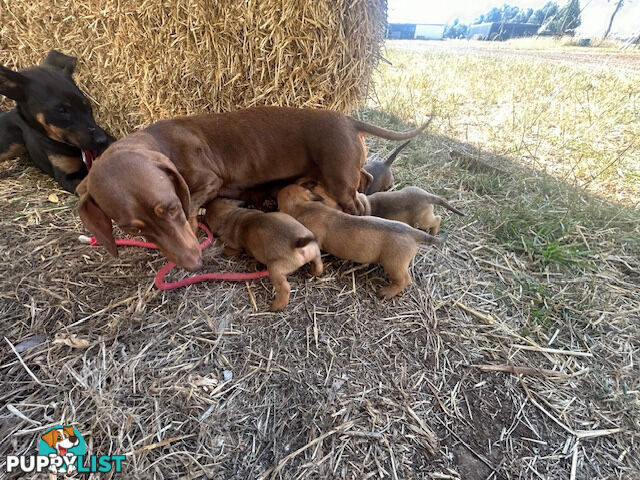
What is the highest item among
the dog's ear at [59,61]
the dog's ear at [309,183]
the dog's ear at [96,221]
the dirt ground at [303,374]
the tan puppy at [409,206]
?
the dog's ear at [59,61]

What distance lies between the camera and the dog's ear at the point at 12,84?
2629mm

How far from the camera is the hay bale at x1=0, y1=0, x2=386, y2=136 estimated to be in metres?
2.83

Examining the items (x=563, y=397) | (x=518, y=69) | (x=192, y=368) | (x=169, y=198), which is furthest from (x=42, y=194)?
(x=518, y=69)

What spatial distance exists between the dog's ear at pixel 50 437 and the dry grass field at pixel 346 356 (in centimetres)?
5

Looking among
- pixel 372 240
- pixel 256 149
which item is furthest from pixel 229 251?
pixel 372 240

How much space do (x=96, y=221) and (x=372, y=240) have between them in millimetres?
1624

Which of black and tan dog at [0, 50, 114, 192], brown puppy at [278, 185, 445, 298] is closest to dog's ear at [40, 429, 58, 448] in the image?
brown puppy at [278, 185, 445, 298]

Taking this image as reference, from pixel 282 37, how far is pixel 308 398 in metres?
2.71

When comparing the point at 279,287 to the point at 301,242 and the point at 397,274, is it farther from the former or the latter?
the point at 397,274

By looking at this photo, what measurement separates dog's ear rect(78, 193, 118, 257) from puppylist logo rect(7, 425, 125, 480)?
95cm

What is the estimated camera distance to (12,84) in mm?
2701

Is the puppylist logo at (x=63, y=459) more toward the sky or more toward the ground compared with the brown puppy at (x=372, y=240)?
more toward the ground

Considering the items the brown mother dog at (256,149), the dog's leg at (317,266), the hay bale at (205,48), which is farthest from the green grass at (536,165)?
the dog's leg at (317,266)

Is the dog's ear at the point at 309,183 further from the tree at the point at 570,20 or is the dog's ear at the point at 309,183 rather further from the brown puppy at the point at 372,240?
the tree at the point at 570,20
